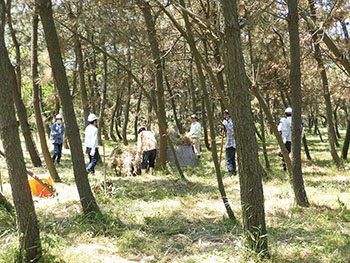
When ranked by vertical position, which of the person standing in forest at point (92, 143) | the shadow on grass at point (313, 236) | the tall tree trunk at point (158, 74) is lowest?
the shadow on grass at point (313, 236)

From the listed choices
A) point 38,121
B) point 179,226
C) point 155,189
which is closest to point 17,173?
point 179,226

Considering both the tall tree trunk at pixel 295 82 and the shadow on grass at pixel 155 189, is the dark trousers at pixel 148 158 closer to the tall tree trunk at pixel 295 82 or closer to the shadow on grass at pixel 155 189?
the shadow on grass at pixel 155 189

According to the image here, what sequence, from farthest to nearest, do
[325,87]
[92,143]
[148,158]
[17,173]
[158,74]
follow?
[325,87] < [148,158] < [92,143] < [158,74] < [17,173]

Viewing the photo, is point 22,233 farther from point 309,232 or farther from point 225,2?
point 309,232

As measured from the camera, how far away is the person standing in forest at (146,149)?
9.97 m

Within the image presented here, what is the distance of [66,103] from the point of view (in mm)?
5098

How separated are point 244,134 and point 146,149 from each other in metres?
6.46

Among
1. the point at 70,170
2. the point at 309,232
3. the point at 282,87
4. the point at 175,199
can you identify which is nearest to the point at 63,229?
the point at 175,199

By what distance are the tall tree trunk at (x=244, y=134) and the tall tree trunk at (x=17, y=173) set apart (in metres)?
2.38

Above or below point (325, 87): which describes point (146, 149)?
below

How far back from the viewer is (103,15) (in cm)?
818

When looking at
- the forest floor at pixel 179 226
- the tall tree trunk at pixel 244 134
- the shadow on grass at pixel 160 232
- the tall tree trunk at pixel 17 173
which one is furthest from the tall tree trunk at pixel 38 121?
the tall tree trunk at pixel 244 134

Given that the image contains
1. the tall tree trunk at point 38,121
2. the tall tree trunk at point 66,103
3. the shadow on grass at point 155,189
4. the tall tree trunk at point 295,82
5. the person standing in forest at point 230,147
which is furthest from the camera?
the person standing in forest at point 230,147

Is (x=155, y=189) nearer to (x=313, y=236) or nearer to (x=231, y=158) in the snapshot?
(x=231, y=158)
